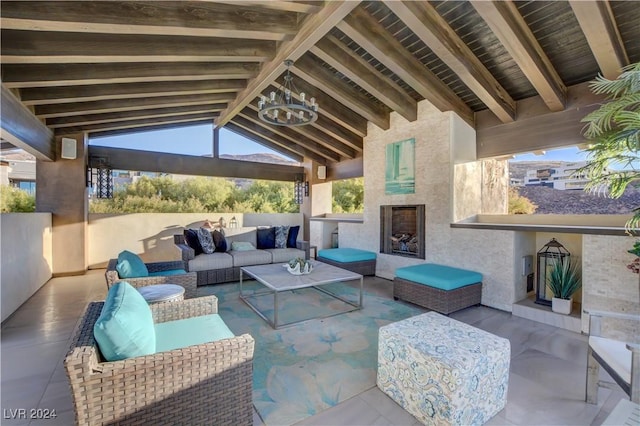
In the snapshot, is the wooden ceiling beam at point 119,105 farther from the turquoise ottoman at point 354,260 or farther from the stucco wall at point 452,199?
the turquoise ottoman at point 354,260

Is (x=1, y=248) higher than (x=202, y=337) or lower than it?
higher

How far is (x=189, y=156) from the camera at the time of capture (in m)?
7.23

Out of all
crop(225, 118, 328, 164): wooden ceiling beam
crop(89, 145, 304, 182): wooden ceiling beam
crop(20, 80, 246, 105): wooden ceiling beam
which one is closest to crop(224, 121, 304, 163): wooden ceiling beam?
crop(225, 118, 328, 164): wooden ceiling beam

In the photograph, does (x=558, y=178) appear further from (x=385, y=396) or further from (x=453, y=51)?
(x=385, y=396)

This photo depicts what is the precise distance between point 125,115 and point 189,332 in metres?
5.42

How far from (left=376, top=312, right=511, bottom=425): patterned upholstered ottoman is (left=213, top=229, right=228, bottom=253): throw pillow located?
13.4ft

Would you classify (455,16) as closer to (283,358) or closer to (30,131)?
(283,358)

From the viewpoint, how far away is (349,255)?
18.8ft

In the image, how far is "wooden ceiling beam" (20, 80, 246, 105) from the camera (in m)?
4.14

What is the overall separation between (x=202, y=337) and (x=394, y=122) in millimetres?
5006

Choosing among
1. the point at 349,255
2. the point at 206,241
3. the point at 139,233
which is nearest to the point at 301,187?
the point at 349,255

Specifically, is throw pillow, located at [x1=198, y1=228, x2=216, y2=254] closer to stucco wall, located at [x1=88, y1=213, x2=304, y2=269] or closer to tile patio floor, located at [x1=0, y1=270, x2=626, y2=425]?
tile patio floor, located at [x1=0, y1=270, x2=626, y2=425]

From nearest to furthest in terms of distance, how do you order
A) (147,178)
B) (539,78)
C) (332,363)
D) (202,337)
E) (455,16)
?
(202,337)
(332,363)
(455,16)
(539,78)
(147,178)

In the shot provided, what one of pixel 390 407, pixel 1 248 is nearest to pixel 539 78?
pixel 390 407
